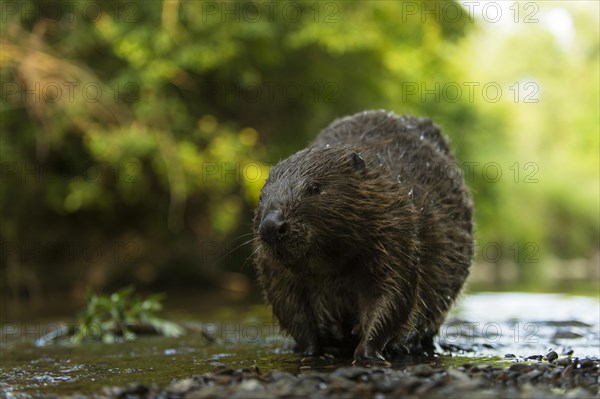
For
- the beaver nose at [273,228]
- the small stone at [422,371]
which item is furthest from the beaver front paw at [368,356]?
the beaver nose at [273,228]

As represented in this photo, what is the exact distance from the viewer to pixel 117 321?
7438mm

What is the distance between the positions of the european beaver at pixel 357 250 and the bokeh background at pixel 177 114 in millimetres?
7325

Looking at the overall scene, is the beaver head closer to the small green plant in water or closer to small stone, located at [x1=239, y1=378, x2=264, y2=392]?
small stone, located at [x1=239, y1=378, x2=264, y2=392]

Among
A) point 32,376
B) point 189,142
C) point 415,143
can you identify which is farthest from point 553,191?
point 32,376

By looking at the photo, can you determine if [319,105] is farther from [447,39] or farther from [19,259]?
[19,259]

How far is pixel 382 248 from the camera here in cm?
500

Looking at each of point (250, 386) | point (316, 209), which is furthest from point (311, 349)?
point (250, 386)

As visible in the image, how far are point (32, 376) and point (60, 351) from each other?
1603 mm

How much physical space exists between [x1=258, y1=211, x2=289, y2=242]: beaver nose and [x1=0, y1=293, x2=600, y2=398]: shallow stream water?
2.64 ft

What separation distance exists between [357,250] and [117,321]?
10.9 ft

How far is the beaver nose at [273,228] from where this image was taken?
15.0ft

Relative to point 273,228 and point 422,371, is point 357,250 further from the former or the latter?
point 422,371

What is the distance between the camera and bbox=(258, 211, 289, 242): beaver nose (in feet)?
15.0

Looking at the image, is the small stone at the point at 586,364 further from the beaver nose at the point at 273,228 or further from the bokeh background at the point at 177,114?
the bokeh background at the point at 177,114
